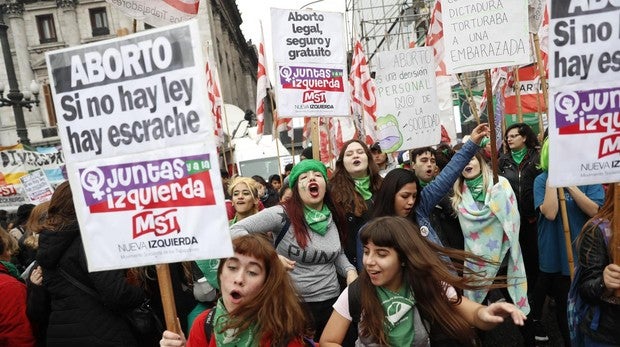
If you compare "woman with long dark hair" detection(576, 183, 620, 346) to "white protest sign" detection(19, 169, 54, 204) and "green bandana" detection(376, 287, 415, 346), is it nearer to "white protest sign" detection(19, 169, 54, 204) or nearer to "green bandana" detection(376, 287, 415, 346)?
"green bandana" detection(376, 287, 415, 346)

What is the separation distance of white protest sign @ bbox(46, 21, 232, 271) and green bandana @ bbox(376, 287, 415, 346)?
75cm

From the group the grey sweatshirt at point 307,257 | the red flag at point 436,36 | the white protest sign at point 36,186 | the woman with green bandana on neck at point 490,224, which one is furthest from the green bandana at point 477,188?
the white protest sign at point 36,186

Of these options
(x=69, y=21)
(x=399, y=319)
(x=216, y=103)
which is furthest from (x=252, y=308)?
(x=69, y=21)

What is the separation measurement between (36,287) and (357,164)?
2504mm

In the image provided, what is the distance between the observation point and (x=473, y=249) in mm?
3754

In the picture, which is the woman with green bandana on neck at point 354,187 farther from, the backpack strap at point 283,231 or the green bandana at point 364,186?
the backpack strap at point 283,231

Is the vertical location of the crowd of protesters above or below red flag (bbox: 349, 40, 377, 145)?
below

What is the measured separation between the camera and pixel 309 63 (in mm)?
5008

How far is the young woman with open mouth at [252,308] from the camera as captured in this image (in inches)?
77.8

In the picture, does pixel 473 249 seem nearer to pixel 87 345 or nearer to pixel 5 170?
pixel 87 345

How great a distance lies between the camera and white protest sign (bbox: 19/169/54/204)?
25.4 ft

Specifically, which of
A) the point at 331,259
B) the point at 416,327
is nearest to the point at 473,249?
the point at 331,259

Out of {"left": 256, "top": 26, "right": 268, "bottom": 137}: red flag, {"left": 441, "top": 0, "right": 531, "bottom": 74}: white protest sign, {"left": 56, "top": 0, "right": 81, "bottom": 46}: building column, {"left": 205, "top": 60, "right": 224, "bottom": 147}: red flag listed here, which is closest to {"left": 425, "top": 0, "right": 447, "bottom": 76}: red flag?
{"left": 441, "top": 0, "right": 531, "bottom": 74}: white protest sign

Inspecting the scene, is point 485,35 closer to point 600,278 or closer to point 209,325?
point 600,278
